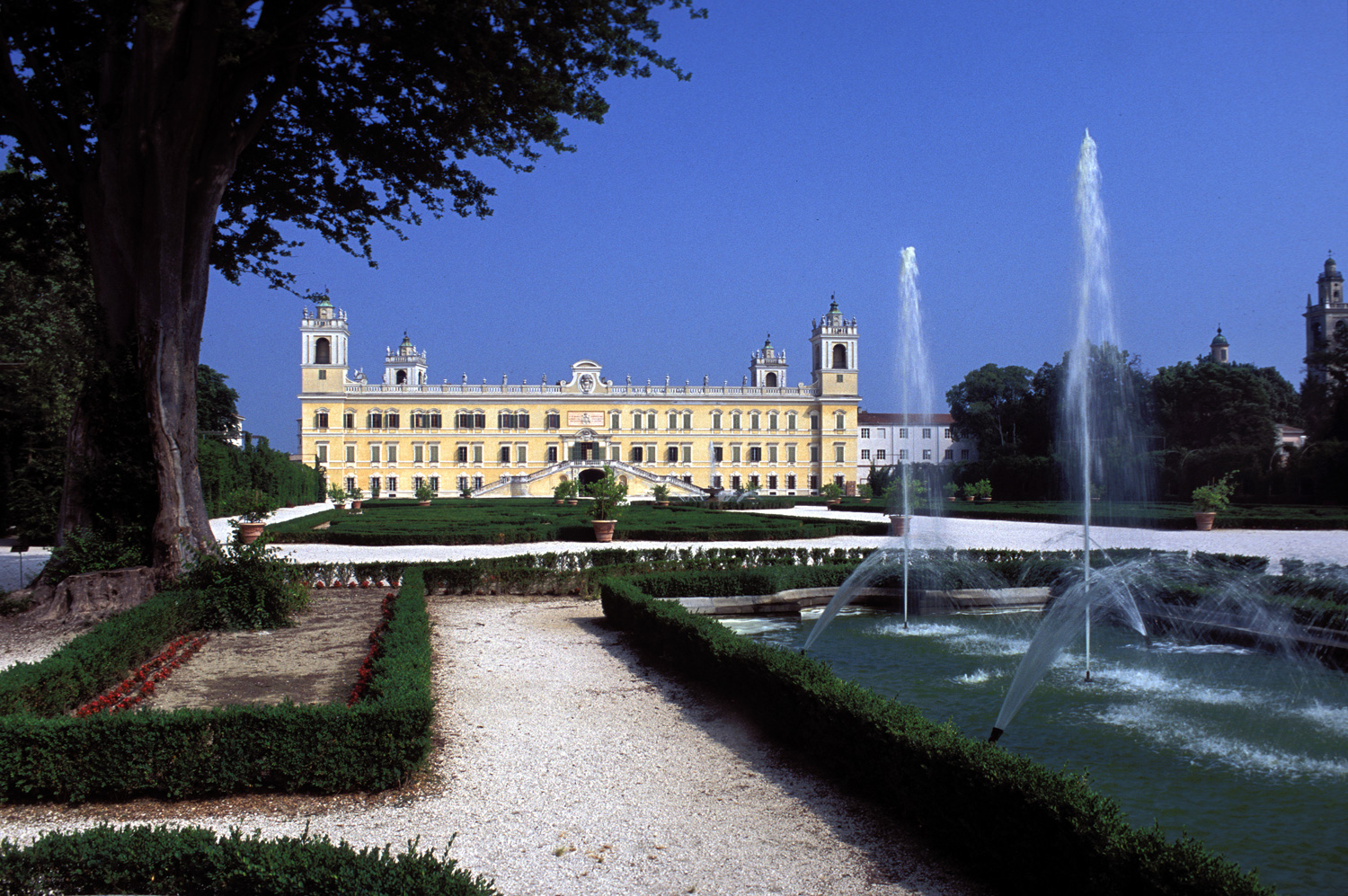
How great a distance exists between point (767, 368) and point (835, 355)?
8727 millimetres

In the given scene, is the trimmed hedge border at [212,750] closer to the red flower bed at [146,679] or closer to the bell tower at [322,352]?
the red flower bed at [146,679]

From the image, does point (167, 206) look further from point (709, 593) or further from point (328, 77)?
point (709, 593)

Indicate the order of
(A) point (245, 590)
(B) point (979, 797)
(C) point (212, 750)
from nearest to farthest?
(B) point (979, 797) < (C) point (212, 750) < (A) point (245, 590)

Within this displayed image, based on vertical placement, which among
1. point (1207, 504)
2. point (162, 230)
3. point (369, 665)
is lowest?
point (369, 665)

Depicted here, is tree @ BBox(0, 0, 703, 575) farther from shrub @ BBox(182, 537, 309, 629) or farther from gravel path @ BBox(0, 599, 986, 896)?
gravel path @ BBox(0, 599, 986, 896)

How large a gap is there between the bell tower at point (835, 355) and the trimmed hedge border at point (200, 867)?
61.4 m

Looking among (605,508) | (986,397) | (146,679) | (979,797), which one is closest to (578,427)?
(986,397)

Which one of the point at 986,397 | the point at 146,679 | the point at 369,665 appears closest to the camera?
the point at 369,665

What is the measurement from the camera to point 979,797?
3.47 meters

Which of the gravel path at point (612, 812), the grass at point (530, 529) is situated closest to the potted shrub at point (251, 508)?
the grass at point (530, 529)

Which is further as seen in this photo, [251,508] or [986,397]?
[986,397]

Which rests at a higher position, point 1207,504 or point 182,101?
point 182,101

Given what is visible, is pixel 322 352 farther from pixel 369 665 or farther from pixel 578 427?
pixel 369 665

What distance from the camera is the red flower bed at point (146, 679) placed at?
5215 millimetres
